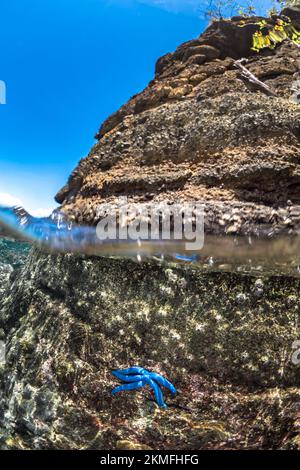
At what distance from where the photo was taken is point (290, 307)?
585cm

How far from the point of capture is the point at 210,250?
6.30 meters

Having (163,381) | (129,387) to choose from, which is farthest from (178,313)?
(129,387)

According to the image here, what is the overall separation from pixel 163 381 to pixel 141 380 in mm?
358

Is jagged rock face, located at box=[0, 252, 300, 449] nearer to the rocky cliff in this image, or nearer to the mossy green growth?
the rocky cliff

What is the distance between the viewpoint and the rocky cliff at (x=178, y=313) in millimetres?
5164

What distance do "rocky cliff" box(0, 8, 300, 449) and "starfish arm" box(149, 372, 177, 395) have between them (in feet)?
0.36

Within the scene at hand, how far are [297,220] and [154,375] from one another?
348 cm

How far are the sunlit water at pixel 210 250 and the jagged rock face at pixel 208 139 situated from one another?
33cm

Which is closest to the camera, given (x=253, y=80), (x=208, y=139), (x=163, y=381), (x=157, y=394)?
(x=157, y=394)

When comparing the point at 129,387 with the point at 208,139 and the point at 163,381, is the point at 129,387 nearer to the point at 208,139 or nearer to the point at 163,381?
the point at 163,381

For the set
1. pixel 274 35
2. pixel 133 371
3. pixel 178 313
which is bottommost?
pixel 133 371

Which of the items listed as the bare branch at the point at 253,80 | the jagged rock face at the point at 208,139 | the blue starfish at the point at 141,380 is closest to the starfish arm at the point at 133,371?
the blue starfish at the point at 141,380

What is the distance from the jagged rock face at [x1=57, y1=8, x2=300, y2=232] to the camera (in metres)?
6.05

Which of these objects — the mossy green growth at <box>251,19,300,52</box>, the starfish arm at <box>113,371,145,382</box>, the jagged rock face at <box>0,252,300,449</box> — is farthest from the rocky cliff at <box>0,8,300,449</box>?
the mossy green growth at <box>251,19,300,52</box>
